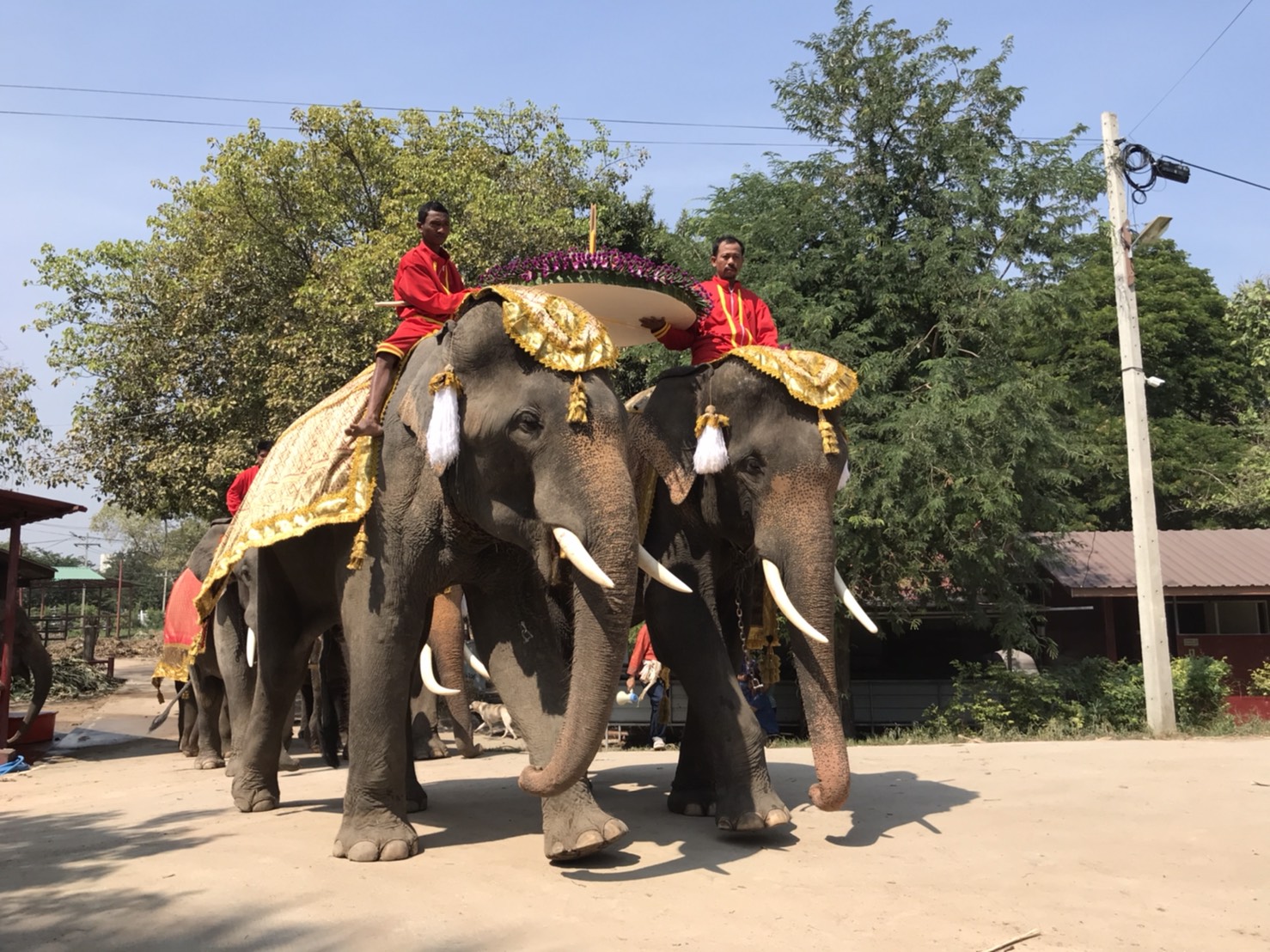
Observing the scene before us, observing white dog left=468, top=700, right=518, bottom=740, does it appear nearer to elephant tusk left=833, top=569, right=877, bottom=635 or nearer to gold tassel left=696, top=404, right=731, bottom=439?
elephant tusk left=833, top=569, right=877, bottom=635

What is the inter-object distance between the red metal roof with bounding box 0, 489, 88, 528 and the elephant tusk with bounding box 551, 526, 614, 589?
10084 millimetres

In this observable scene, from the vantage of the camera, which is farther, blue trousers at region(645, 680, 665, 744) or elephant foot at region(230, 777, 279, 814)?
blue trousers at region(645, 680, 665, 744)

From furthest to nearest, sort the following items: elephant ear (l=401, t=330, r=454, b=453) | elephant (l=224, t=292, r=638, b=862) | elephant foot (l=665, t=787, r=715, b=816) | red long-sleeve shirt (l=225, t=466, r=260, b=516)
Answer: red long-sleeve shirt (l=225, t=466, r=260, b=516) → elephant foot (l=665, t=787, r=715, b=816) → elephant ear (l=401, t=330, r=454, b=453) → elephant (l=224, t=292, r=638, b=862)

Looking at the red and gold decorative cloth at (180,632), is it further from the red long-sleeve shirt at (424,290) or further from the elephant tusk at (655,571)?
the elephant tusk at (655,571)

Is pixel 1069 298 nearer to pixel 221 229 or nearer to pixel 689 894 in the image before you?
pixel 689 894

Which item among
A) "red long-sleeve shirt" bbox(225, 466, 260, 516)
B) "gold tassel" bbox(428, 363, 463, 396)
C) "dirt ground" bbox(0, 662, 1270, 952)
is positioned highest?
"red long-sleeve shirt" bbox(225, 466, 260, 516)

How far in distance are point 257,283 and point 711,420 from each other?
15.4 meters

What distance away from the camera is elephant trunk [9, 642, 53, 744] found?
13531 mm

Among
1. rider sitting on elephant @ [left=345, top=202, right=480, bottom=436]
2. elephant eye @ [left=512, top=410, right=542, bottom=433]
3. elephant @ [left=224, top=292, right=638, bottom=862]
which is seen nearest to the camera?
elephant @ [left=224, top=292, right=638, bottom=862]

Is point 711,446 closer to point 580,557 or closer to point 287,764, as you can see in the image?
point 580,557

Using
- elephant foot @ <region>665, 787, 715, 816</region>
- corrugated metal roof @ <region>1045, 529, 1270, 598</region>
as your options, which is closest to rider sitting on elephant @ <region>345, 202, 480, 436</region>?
elephant foot @ <region>665, 787, 715, 816</region>

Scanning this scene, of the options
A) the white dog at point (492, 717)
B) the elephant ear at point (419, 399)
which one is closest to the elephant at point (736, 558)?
the elephant ear at point (419, 399)

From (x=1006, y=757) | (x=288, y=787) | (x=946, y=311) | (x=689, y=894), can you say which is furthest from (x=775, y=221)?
(x=689, y=894)

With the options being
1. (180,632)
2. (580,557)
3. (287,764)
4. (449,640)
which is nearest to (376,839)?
(580,557)
